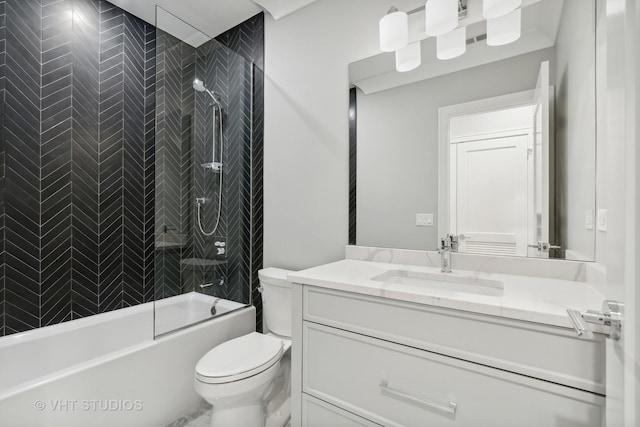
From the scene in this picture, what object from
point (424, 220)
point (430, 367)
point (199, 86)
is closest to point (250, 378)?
point (430, 367)

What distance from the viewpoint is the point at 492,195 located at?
4.50ft

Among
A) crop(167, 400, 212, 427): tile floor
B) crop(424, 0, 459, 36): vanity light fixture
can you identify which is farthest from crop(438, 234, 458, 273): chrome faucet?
crop(167, 400, 212, 427): tile floor

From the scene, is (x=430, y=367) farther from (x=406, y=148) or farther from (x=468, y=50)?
(x=468, y=50)

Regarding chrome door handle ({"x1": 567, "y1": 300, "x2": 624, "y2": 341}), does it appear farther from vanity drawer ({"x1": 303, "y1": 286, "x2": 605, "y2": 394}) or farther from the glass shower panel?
the glass shower panel

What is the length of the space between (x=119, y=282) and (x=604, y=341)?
2.56m

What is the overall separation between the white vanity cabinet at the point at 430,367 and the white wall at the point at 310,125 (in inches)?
28.8

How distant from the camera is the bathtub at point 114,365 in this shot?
4.26ft

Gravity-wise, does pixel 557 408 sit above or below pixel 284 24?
below

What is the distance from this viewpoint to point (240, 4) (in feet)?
7.04

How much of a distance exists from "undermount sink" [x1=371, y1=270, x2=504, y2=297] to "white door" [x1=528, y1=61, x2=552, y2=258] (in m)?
0.28

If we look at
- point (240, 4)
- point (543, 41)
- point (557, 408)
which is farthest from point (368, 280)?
point (240, 4)

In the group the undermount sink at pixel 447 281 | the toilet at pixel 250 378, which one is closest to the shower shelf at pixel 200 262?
the toilet at pixel 250 378

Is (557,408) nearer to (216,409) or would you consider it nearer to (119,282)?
(216,409)

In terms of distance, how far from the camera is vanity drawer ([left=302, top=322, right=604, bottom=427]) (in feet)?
2.65
